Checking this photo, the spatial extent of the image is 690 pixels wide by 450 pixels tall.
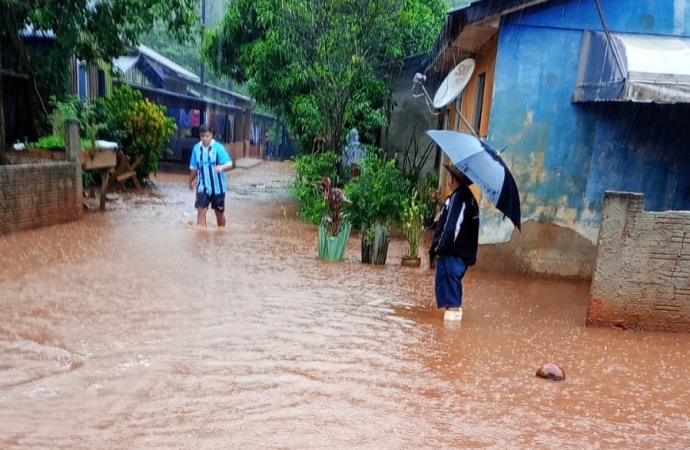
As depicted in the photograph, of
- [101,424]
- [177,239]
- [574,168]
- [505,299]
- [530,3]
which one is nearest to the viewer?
[101,424]

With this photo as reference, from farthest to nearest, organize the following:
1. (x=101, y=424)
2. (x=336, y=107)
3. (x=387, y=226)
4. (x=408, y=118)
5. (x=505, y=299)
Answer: (x=408, y=118) < (x=336, y=107) < (x=387, y=226) < (x=505, y=299) < (x=101, y=424)

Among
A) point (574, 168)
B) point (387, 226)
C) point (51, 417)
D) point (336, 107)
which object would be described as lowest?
point (51, 417)

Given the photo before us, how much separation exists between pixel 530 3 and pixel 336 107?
15.8ft

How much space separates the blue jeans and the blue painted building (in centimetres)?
247

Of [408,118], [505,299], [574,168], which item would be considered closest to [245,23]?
[408,118]

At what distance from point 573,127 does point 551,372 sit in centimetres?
425

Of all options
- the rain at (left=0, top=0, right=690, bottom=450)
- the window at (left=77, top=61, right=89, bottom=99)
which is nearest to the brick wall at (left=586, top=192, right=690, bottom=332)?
the rain at (left=0, top=0, right=690, bottom=450)

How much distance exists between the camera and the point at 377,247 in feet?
25.1

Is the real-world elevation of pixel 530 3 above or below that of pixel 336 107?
above

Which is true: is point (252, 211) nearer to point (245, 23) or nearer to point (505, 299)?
point (245, 23)

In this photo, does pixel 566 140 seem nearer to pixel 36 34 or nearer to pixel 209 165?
pixel 209 165

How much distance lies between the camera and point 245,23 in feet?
48.4

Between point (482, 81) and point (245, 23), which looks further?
point (245, 23)

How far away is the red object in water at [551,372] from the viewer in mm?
4152
